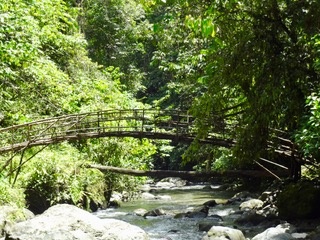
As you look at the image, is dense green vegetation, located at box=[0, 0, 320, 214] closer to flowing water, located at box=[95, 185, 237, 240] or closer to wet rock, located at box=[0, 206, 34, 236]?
wet rock, located at box=[0, 206, 34, 236]

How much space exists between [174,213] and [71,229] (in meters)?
8.57

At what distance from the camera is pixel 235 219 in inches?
512

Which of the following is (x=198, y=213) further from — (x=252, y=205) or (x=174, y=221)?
(x=252, y=205)

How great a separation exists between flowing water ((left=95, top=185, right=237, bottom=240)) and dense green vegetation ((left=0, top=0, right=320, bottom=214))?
1150 millimetres

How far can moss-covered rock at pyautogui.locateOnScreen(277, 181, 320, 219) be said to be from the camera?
11.1 m

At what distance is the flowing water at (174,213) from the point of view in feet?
37.2

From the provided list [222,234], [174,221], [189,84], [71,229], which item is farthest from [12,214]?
[189,84]

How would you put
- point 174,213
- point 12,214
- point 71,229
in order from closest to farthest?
point 71,229 < point 12,214 < point 174,213

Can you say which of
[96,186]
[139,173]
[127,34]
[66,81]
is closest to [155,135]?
[139,173]

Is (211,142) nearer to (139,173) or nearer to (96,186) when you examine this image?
(139,173)

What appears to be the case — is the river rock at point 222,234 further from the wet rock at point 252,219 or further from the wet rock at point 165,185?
the wet rock at point 165,185

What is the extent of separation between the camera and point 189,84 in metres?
18.0

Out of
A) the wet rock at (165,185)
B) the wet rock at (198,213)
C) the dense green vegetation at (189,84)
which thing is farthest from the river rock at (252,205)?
the wet rock at (165,185)

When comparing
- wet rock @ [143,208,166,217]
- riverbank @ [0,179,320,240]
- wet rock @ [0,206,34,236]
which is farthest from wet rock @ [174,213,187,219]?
wet rock @ [0,206,34,236]
